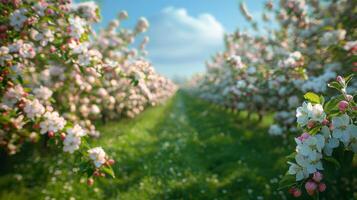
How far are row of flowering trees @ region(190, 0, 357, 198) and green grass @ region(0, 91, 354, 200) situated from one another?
1202 millimetres

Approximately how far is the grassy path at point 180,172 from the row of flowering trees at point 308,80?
3.87 ft

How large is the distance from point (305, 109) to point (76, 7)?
5.37 m

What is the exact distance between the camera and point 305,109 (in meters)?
2.89

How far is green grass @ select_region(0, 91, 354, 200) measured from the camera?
272 inches

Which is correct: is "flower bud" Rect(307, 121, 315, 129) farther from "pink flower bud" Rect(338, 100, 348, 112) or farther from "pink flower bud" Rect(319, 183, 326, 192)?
"pink flower bud" Rect(319, 183, 326, 192)

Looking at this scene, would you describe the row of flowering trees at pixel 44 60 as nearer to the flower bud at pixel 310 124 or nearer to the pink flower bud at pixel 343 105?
the flower bud at pixel 310 124

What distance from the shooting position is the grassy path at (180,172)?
6.90 m

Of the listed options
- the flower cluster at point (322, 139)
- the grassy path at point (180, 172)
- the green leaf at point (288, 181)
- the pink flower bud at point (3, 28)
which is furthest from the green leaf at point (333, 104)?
the pink flower bud at point (3, 28)

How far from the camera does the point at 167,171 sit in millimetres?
8414

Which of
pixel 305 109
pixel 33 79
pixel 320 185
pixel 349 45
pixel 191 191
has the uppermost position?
pixel 33 79

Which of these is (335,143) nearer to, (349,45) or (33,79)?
(349,45)

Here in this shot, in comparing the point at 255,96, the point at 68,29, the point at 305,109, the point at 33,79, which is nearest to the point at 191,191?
the point at 68,29

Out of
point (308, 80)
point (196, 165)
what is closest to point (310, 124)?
point (308, 80)

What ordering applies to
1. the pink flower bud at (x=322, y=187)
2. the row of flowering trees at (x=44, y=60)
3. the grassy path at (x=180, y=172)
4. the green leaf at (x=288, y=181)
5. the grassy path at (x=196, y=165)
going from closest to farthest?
the pink flower bud at (x=322, y=187) → the green leaf at (x=288, y=181) → the row of flowering trees at (x=44, y=60) → the grassy path at (x=180, y=172) → the grassy path at (x=196, y=165)
